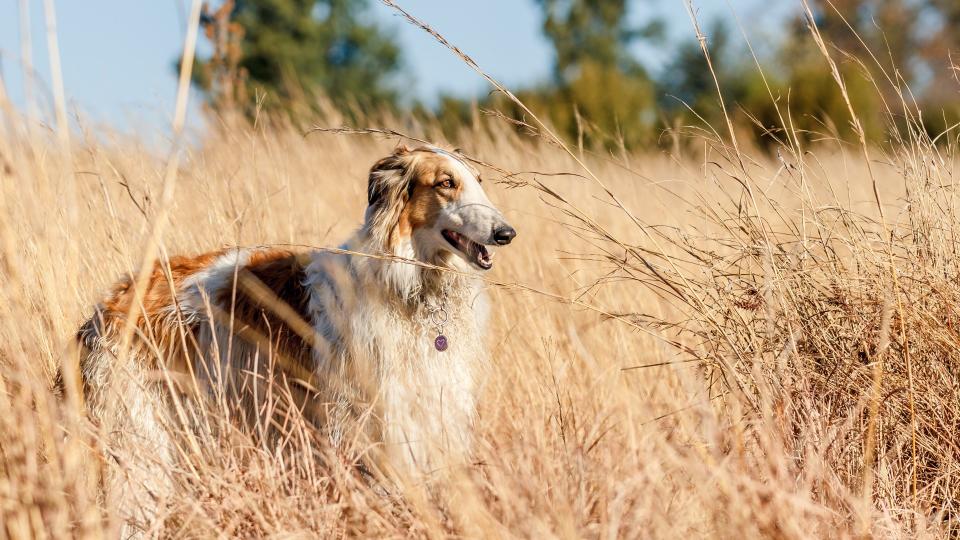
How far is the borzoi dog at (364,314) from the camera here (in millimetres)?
3193

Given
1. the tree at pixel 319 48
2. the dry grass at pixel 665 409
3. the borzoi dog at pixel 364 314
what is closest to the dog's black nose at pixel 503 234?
the borzoi dog at pixel 364 314

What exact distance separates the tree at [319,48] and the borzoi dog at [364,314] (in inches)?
1077

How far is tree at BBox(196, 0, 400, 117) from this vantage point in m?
33.5

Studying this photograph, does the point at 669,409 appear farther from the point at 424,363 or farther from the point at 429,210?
the point at 429,210

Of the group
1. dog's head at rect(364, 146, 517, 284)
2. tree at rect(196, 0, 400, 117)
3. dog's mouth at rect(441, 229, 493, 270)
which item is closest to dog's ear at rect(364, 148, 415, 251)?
dog's head at rect(364, 146, 517, 284)

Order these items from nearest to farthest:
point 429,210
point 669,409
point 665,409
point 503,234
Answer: point 669,409 → point 665,409 → point 503,234 → point 429,210

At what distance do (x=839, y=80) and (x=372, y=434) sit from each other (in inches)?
74.1

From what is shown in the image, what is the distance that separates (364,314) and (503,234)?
597 mm

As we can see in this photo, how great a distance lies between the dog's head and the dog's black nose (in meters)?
0.09

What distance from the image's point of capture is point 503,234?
3.22m

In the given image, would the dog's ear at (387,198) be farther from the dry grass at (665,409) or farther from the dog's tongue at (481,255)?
the dry grass at (665,409)

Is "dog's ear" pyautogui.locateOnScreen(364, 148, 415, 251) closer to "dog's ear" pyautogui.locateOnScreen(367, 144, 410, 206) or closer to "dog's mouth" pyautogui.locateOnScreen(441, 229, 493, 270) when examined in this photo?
"dog's ear" pyautogui.locateOnScreen(367, 144, 410, 206)

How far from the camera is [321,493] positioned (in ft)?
7.62

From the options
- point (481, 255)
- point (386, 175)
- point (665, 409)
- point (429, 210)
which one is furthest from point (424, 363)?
point (665, 409)
